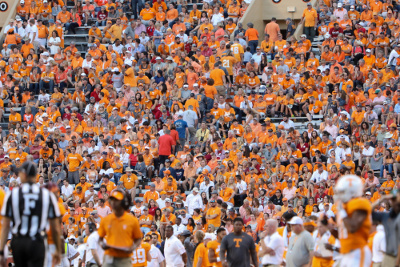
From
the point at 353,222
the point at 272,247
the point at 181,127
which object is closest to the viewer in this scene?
the point at 353,222

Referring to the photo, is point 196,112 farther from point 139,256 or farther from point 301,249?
point 301,249

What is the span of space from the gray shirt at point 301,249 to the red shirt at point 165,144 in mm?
11354

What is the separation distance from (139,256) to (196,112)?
9.45m

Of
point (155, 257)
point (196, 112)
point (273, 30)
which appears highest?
point (273, 30)

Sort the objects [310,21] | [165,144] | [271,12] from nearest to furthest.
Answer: [165,144]
[310,21]
[271,12]

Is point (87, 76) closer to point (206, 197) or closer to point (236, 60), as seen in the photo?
point (236, 60)

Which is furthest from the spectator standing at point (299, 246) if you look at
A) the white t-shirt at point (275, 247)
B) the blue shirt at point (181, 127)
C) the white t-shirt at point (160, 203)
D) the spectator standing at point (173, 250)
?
the blue shirt at point (181, 127)

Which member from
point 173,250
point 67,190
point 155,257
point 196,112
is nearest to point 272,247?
point 173,250

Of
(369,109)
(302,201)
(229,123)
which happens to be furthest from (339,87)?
(302,201)

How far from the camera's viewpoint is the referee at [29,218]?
1050 centimetres

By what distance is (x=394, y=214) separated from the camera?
10.4 m

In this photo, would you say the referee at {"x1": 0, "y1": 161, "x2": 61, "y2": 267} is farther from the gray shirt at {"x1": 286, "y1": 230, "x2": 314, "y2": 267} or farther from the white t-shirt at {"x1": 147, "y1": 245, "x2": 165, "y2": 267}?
the white t-shirt at {"x1": 147, "y1": 245, "x2": 165, "y2": 267}

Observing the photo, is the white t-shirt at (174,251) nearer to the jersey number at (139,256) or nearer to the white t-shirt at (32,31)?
the jersey number at (139,256)

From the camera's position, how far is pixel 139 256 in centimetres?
1605
